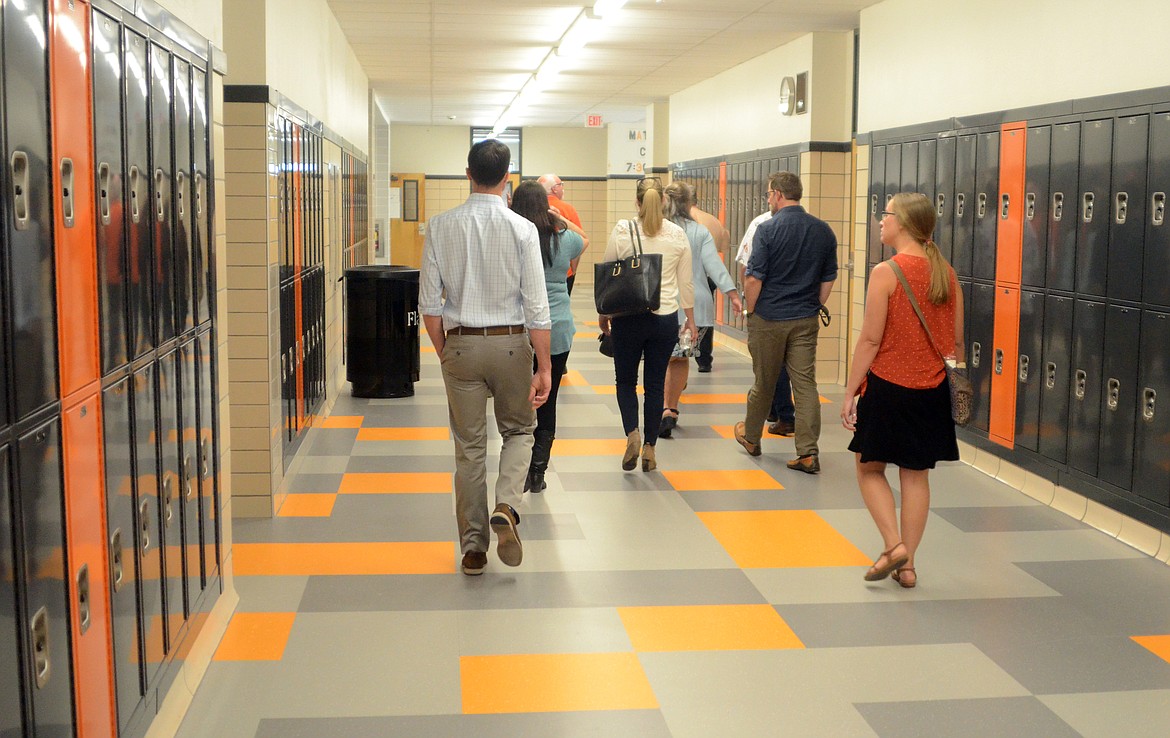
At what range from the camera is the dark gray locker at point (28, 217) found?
198cm

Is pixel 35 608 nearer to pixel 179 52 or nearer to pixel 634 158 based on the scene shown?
pixel 179 52

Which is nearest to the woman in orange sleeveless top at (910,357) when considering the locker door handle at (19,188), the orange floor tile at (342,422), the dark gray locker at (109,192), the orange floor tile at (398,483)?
the orange floor tile at (398,483)

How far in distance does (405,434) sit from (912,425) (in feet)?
13.4

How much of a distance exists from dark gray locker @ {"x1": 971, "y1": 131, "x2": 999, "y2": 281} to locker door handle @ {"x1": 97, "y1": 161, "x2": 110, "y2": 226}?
528 centimetres

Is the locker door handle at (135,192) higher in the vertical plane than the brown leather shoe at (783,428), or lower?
higher

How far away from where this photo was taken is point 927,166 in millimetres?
7613

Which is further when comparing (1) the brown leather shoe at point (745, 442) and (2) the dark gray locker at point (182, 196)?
(1) the brown leather shoe at point (745, 442)

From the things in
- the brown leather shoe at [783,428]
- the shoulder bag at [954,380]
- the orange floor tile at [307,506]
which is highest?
the shoulder bag at [954,380]

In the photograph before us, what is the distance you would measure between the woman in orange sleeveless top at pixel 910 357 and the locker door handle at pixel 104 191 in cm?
273

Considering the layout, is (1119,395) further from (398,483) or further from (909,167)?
(398,483)

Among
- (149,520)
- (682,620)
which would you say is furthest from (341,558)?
(149,520)

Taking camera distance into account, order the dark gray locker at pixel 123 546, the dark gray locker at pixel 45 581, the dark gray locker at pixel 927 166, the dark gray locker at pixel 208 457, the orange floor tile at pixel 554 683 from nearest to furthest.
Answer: the dark gray locker at pixel 45 581
the dark gray locker at pixel 123 546
the orange floor tile at pixel 554 683
the dark gray locker at pixel 208 457
the dark gray locker at pixel 927 166

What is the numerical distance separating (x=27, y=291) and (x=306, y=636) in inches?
85.4

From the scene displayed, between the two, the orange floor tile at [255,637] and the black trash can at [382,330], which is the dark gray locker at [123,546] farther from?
the black trash can at [382,330]
